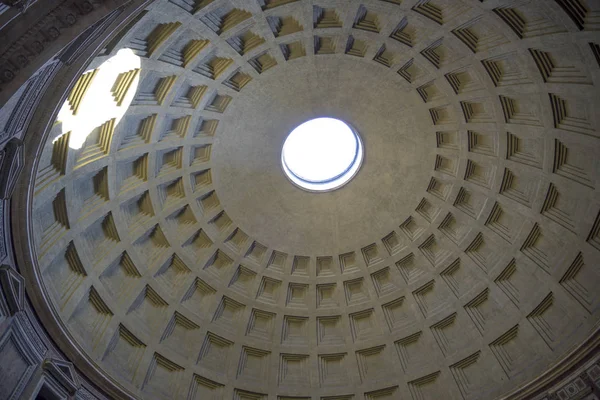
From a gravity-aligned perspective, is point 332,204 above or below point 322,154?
below

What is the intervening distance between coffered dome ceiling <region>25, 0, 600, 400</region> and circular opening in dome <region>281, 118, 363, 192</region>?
702mm

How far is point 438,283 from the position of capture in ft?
83.0

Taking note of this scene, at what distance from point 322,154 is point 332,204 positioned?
13.8ft

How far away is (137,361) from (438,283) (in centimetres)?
1404

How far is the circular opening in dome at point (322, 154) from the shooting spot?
26.0 meters

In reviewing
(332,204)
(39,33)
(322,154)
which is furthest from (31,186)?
(322,154)

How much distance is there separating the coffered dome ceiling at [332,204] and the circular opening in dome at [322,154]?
70 centimetres

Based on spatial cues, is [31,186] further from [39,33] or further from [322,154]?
[322,154]

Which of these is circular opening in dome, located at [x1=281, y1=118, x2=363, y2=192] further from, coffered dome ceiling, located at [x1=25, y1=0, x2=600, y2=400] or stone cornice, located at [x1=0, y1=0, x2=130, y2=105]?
stone cornice, located at [x1=0, y1=0, x2=130, y2=105]

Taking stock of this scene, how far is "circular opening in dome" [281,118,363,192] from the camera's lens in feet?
85.3

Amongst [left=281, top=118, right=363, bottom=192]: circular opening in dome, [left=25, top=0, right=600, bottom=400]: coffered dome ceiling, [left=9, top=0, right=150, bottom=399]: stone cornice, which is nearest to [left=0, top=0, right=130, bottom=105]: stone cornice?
[left=9, top=0, right=150, bottom=399]: stone cornice

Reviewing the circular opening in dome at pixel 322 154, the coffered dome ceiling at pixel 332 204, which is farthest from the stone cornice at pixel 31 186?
the circular opening in dome at pixel 322 154

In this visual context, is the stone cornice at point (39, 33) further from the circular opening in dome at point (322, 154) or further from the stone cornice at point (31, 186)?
the circular opening in dome at point (322, 154)

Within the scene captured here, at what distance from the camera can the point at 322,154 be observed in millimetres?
29391
